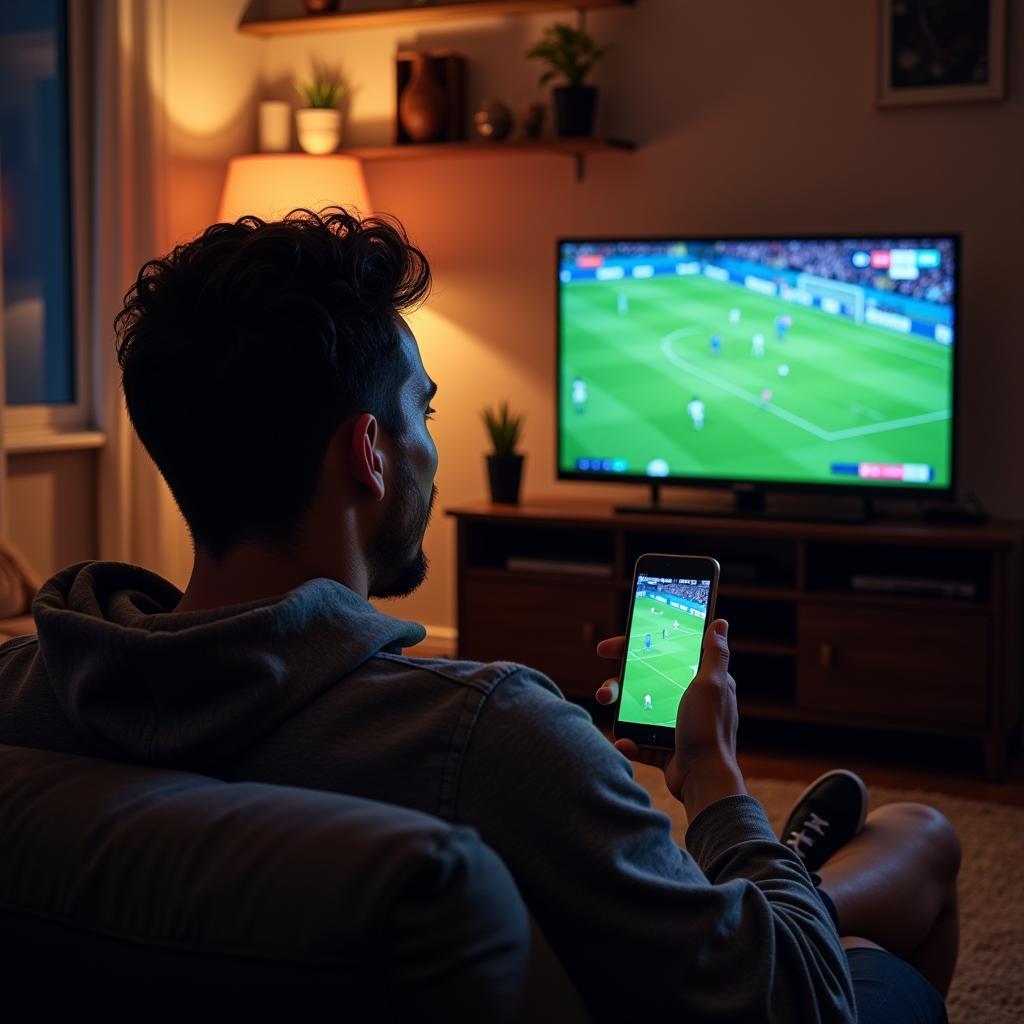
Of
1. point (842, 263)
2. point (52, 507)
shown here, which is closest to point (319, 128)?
point (52, 507)

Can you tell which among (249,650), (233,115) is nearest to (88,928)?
(249,650)

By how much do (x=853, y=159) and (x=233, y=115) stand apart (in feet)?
6.66

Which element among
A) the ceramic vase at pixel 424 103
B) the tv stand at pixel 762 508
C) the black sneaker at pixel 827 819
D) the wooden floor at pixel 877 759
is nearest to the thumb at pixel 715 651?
the black sneaker at pixel 827 819

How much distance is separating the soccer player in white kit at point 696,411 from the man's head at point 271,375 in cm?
294

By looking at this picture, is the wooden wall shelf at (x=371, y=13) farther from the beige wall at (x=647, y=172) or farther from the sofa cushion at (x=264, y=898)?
the sofa cushion at (x=264, y=898)

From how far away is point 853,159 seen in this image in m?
3.98

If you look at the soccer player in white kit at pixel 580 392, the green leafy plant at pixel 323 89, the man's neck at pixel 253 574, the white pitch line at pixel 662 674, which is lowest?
the white pitch line at pixel 662 674

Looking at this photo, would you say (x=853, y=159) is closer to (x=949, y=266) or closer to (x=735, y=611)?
(x=949, y=266)

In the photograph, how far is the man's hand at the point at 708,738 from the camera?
110 cm

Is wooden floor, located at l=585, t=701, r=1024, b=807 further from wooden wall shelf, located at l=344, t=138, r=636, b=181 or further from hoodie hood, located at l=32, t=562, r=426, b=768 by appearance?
hoodie hood, located at l=32, t=562, r=426, b=768

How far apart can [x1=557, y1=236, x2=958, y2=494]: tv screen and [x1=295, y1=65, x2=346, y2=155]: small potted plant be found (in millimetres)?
988

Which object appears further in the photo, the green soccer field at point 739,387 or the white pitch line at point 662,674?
the green soccer field at point 739,387

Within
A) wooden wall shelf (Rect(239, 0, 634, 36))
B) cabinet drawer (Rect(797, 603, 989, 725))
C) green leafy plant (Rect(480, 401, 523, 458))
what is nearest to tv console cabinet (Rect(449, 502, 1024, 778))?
cabinet drawer (Rect(797, 603, 989, 725))

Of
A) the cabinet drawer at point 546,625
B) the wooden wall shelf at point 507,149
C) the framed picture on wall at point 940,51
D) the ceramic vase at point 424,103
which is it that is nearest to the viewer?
the framed picture on wall at point 940,51
